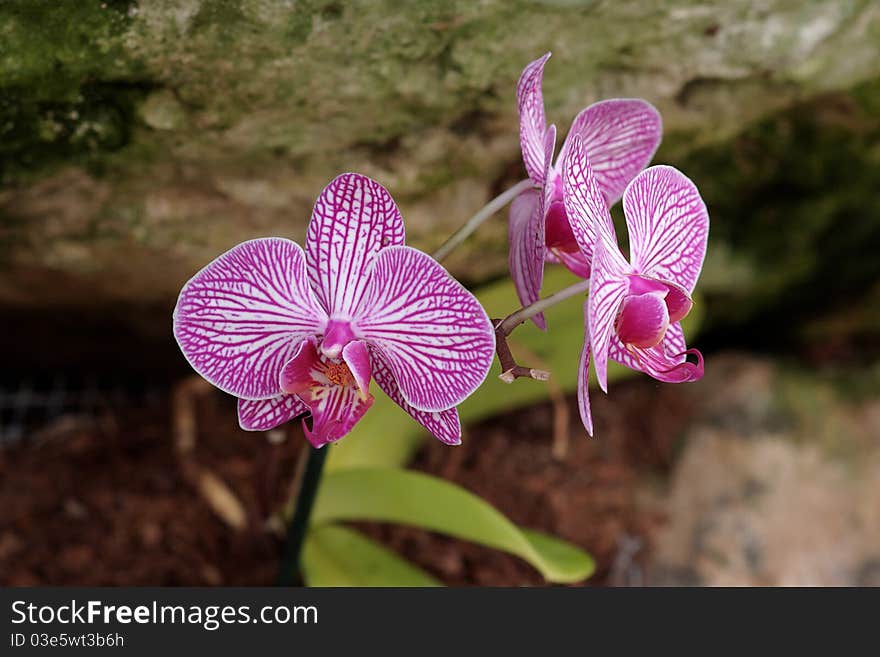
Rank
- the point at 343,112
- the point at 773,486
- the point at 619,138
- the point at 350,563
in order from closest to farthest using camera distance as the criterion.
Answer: the point at 619,138
the point at 343,112
the point at 350,563
the point at 773,486

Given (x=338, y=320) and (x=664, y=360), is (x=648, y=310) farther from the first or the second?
(x=338, y=320)

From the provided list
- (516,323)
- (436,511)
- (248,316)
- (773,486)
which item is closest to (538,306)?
(516,323)

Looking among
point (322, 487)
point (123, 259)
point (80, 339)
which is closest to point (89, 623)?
point (322, 487)

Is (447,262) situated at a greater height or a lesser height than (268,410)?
greater

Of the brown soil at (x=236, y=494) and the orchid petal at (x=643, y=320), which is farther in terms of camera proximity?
the brown soil at (x=236, y=494)

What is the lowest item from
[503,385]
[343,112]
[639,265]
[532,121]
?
[639,265]

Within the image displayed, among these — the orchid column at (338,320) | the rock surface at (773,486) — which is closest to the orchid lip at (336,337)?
the orchid column at (338,320)

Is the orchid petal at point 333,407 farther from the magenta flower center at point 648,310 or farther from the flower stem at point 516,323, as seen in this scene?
the magenta flower center at point 648,310
